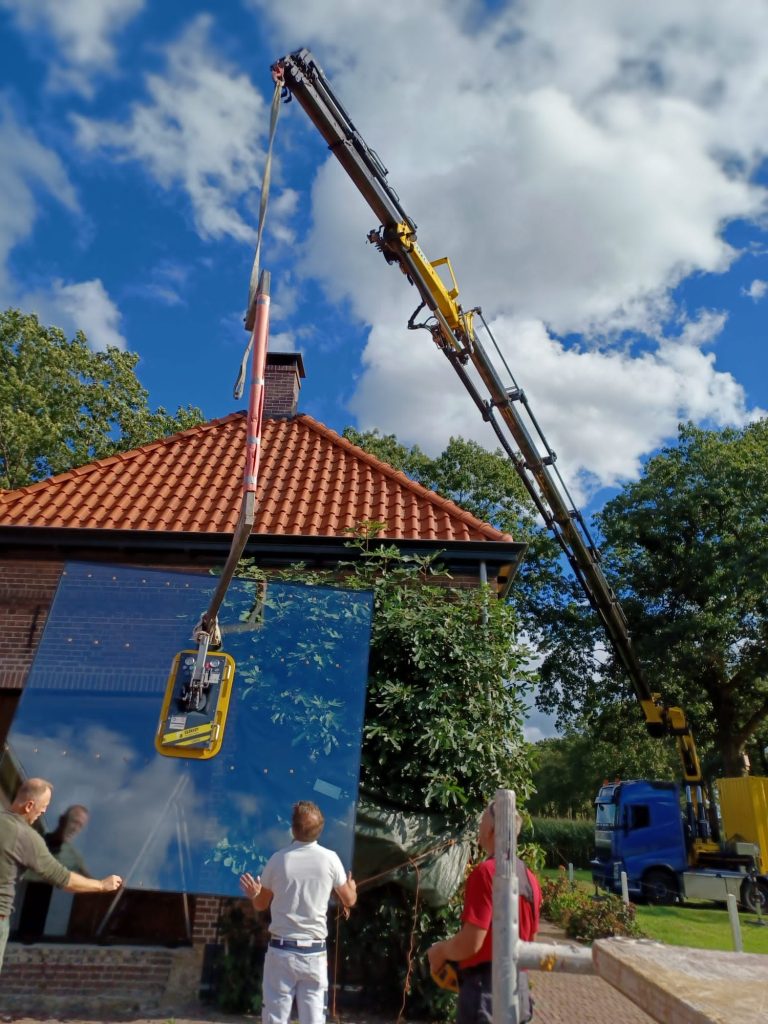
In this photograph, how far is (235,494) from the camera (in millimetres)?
9547

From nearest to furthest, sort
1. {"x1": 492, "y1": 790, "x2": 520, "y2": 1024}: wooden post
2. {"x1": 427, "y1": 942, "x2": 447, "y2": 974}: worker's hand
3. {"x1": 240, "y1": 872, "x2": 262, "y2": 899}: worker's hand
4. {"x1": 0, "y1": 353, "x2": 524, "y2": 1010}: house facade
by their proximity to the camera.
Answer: {"x1": 492, "y1": 790, "x2": 520, "y2": 1024}: wooden post, {"x1": 427, "y1": 942, "x2": 447, "y2": 974}: worker's hand, {"x1": 240, "y1": 872, "x2": 262, "y2": 899}: worker's hand, {"x1": 0, "y1": 353, "x2": 524, "y2": 1010}: house facade

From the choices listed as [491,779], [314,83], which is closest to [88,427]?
[314,83]

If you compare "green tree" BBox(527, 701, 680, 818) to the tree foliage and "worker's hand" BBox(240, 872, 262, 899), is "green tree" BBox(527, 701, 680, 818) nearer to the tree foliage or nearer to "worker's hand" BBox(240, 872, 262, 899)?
the tree foliage

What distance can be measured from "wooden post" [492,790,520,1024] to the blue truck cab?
16127 mm

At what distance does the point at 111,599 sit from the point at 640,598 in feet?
72.4

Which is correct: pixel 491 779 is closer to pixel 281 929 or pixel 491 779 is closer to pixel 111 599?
pixel 281 929

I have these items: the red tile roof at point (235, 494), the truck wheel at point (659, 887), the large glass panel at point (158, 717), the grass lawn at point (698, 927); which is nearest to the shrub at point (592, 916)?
the grass lawn at point (698, 927)

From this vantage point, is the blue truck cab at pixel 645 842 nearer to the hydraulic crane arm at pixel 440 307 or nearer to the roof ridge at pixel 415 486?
the hydraulic crane arm at pixel 440 307

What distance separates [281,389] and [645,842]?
14098 mm

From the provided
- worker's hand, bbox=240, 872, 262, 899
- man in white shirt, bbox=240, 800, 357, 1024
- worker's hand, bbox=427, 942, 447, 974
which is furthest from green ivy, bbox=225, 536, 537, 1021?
worker's hand, bbox=427, 942, 447, 974

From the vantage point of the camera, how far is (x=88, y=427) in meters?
25.5

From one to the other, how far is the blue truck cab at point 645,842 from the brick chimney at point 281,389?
13.3 metres

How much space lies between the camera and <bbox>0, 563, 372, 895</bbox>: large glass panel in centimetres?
472

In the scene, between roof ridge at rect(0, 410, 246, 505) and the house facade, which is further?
roof ridge at rect(0, 410, 246, 505)
